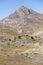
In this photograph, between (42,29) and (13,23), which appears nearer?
(42,29)

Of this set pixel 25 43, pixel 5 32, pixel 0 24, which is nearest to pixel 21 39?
pixel 25 43

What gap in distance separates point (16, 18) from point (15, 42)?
4057 centimetres

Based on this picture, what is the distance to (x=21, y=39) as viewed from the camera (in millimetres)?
92188

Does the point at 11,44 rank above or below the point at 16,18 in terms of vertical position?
below

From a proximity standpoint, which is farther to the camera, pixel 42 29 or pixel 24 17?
pixel 24 17

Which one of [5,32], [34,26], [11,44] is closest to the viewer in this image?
[11,44]

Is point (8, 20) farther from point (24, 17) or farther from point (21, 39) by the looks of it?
point (21, 39)

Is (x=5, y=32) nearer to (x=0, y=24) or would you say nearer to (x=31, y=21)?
(x=0, y=24)

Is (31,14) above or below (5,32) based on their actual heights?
above

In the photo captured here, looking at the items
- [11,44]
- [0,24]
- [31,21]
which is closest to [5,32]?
[0,24]

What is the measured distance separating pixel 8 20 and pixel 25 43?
128 feet

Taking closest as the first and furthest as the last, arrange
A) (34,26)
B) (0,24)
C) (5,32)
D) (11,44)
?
1. (11,44)
2. (5,32)
3. (0,24)
4. (34,26)

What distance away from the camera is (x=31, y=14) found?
129375 mm

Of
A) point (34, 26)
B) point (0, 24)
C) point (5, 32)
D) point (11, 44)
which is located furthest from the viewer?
point (34, 26)
